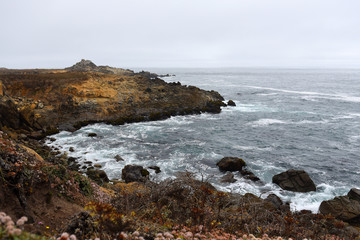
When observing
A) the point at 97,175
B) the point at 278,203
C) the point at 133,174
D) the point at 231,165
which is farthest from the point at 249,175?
the point at 97,175

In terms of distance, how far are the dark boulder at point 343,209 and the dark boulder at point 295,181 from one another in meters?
3.03

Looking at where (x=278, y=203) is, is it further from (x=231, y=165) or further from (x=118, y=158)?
A: (x=118, y=158)

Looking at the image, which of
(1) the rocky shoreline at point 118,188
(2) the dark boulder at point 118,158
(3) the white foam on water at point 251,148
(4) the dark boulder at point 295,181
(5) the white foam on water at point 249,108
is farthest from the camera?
(5) the white foam on water at point 249,108

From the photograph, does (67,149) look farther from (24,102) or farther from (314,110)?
(314,110)

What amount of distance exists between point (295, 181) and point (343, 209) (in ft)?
13.8

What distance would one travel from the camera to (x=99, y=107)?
116 ft

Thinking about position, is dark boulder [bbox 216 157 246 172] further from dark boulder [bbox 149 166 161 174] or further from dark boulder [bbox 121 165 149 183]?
dark boulder [bbox 121 165 149 183]

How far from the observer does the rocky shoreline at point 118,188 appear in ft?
18.0

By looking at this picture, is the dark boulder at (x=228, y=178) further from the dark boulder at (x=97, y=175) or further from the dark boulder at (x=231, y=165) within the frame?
the dark boulder at (x=97, y=175)

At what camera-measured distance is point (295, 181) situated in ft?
59.0

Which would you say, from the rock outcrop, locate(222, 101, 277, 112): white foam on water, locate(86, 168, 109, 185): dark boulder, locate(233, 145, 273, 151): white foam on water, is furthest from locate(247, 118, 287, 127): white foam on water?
locate(86, 168, 109, 185): dark boulder

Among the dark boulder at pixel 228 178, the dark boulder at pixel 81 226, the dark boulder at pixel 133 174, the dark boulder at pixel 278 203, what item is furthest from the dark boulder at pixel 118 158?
the dark boulder at pixel 81 226

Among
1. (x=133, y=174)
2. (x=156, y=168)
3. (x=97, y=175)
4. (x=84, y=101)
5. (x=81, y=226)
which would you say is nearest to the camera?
(x=81, y=226)

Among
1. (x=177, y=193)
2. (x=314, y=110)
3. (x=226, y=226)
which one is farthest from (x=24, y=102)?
(x=314, y=110)
